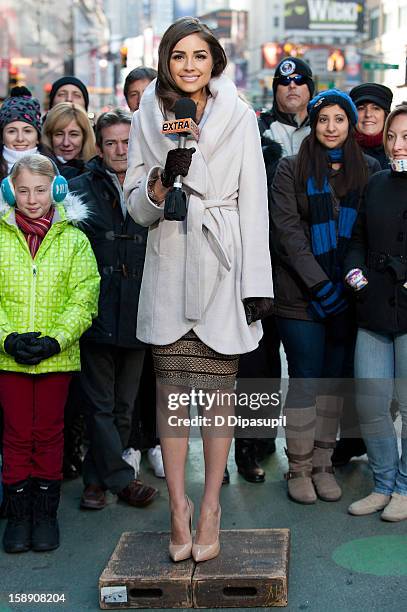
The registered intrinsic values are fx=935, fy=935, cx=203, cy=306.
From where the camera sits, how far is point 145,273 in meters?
4.13

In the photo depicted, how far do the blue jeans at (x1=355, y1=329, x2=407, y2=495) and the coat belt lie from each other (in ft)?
3.90

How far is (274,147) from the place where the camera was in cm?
545

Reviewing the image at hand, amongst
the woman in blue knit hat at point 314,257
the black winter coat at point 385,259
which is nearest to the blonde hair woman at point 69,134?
the woman in blue knit hat at point 314,257

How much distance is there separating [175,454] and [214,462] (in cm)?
17

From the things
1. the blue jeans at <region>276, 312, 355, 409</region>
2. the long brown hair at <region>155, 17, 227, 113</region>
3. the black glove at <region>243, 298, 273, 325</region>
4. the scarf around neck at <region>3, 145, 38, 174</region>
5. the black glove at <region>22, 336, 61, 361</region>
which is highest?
the long brown hair at <region>155, 17, 227, 113</region>

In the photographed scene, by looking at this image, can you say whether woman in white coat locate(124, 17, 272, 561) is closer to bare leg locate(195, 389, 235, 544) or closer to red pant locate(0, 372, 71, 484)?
bare leg locate(195, 389, 235, 544)

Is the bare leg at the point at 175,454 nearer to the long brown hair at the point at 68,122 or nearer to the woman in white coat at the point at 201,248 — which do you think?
the woman in white coat at the point at 201,248

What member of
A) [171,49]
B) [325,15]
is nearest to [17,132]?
[171,49]

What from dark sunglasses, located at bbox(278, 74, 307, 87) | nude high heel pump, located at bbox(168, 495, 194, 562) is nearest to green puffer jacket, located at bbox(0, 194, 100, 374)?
nude high heel pump, located at bbox(168, 495, 194, 562)

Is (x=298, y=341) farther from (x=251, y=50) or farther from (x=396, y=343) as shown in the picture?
(x=251, y=50)

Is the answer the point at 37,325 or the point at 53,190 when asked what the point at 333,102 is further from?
the point at 37,325

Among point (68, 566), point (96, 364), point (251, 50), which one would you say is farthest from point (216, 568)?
point (251, 50)

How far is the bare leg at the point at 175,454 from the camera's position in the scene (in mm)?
4059

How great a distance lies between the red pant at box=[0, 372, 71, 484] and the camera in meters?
4.48
